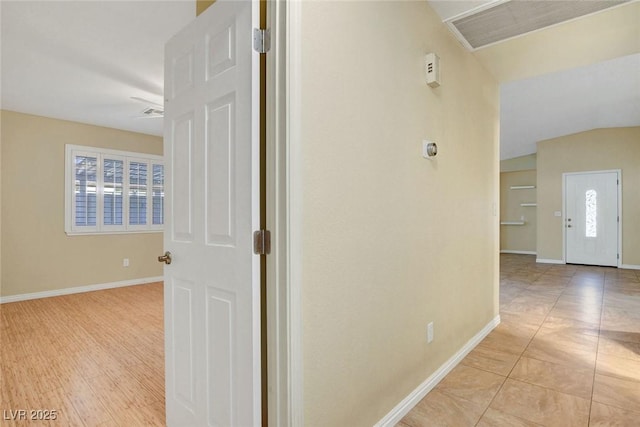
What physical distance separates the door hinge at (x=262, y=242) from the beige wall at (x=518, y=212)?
9.84 meters

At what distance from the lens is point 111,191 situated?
529 cm

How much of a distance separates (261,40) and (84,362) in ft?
9.03

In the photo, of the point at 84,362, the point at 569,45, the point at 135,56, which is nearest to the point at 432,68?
the point at 569,45

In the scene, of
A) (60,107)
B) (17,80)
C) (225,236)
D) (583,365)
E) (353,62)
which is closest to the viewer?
(225,236)

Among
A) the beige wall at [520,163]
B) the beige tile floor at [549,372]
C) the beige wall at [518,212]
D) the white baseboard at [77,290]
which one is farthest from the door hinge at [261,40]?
the beige wall at [518,212]

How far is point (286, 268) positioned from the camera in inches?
47.7

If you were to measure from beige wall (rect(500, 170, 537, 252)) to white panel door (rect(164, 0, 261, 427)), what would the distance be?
978 cm

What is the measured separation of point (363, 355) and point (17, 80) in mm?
4383

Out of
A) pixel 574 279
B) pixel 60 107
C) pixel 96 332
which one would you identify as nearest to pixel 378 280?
pixel 96 332

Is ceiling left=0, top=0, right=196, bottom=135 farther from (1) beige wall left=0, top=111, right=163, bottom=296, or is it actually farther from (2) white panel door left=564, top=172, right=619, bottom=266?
(2) white panel door left=564, top=172, right=619, bottom=266

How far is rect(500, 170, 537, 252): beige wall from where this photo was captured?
9.14 metres

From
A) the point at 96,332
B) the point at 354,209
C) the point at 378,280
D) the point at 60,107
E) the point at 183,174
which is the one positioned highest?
the point at 60,107

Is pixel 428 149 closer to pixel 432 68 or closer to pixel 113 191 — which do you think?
pixel 432 68

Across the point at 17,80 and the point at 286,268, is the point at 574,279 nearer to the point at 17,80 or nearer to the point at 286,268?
the point at 286,268
